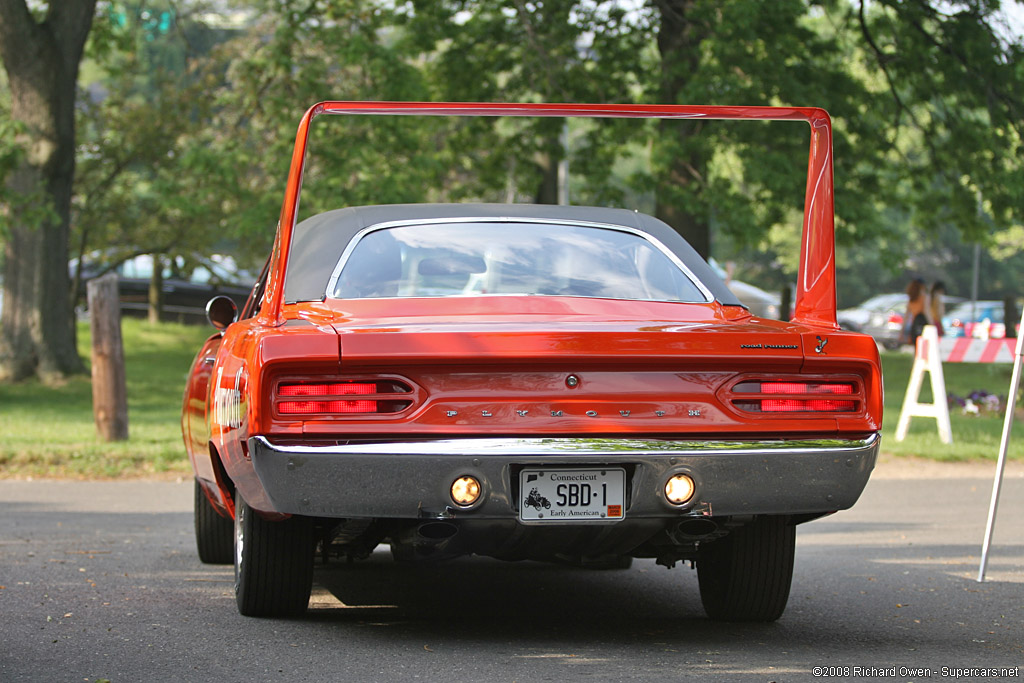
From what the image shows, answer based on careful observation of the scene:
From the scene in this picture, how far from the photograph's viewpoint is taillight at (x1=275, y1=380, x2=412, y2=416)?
14.1ft

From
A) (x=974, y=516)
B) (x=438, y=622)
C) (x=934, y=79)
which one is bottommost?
(x=974, y=516)

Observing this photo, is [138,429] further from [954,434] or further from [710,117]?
[710,117]

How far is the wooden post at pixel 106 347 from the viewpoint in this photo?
12.2 meters

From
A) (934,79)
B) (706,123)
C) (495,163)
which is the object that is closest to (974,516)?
(706,123)

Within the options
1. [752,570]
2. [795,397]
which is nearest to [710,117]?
[795,397]

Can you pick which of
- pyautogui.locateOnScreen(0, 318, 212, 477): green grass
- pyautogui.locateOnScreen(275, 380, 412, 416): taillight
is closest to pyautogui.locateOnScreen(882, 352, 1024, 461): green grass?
pyautogui.locateOnScreen(0, 318, 212, 477): green grass

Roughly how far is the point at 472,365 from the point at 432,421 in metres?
0.22

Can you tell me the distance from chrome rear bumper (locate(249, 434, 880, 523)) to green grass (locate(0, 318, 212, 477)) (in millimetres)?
7471

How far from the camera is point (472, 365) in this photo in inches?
170

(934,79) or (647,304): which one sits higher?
(934,79)

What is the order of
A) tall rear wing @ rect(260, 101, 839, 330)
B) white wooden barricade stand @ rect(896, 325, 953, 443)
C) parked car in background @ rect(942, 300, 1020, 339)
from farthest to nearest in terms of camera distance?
parked car in background @ rect(942, 300, 1020, 339) → white wooden barricade stand @ rect(896, 325, 953, 443) → tall rear wing @ rect(260, 101, 839, 330)

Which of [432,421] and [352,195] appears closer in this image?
[432,421]

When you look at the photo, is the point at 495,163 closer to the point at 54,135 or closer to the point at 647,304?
the point at 54,135

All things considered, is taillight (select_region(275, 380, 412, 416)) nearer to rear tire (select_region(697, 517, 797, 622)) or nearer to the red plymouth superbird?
the red plymouth superbird
